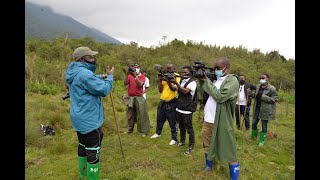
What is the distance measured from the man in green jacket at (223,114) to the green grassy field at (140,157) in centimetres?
61

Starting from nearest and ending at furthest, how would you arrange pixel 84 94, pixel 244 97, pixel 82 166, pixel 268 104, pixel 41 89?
pixel 84 94, pixel 82 166, pixel 268 104, pixel 244 97, pixel 41 89

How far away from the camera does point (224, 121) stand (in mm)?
4582

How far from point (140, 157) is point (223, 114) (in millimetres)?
2153

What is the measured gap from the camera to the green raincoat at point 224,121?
449cm

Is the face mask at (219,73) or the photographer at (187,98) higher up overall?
the face mask at (219,73)

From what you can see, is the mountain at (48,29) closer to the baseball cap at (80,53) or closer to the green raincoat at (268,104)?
the baseball cap at (80,53)

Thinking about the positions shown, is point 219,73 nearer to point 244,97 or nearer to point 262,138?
point 262,138

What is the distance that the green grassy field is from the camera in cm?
510

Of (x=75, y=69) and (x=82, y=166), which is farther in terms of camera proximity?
(x=82, y=166)

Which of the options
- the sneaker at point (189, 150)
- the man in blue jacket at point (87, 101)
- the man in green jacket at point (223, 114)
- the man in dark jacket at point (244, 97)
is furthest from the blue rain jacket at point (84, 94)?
the man in dark jacket at point (244, 97)

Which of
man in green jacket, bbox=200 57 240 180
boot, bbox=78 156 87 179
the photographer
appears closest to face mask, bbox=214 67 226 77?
man in green jacket, bbox=200 57 240 180

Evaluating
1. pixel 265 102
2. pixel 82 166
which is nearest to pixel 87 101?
pixel 82 166

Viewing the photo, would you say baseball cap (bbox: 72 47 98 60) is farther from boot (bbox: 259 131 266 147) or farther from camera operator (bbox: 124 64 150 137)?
boot (bbox: 259 131 266 147)

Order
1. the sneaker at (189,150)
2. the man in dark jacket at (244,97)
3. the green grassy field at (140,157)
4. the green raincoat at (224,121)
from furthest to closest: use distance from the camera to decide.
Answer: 1. the man in dark jacket at (244,97)
2. the sneaker at (189,150)
3. the green grassy field at (140,157)
4. the green raincoat at (224,121)
